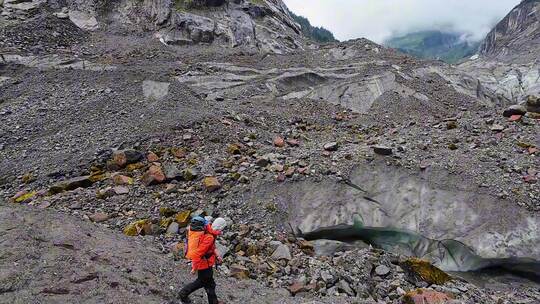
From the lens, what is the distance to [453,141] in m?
14.3

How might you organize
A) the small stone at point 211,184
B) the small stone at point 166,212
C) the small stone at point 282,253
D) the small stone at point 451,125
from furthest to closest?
1. the small stone at point 451,125
2. the small stone at point 211,184
3. the small stone at point 166,212
4. the small stone at point 282,253

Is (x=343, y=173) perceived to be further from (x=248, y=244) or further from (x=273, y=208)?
(x=248, y=244)

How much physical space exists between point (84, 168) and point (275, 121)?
823 cm

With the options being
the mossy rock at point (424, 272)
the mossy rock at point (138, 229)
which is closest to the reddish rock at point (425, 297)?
the mossy rock at point (424, 272)

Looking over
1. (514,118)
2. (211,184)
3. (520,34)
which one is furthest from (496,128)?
(520,34)

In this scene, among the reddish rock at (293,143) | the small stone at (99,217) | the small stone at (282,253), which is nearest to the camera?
the small stone at (282,253)

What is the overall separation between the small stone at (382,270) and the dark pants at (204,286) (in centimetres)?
417

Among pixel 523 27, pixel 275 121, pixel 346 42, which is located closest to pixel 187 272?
Answer: pixel 275 121

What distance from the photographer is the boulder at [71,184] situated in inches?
511

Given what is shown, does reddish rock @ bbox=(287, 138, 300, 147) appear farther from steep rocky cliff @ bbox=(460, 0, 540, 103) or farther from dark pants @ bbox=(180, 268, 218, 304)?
steep rocky cliff @ bbox=(460, 0, 540, 103)

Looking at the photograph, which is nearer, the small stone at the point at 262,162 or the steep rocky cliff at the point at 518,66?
the small stone at the point at 262,162

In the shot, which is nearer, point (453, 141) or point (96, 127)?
point (453, 141)

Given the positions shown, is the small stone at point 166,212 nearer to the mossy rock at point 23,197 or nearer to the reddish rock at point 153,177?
the reddish rock at point 153,177

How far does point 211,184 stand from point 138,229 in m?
2.49
